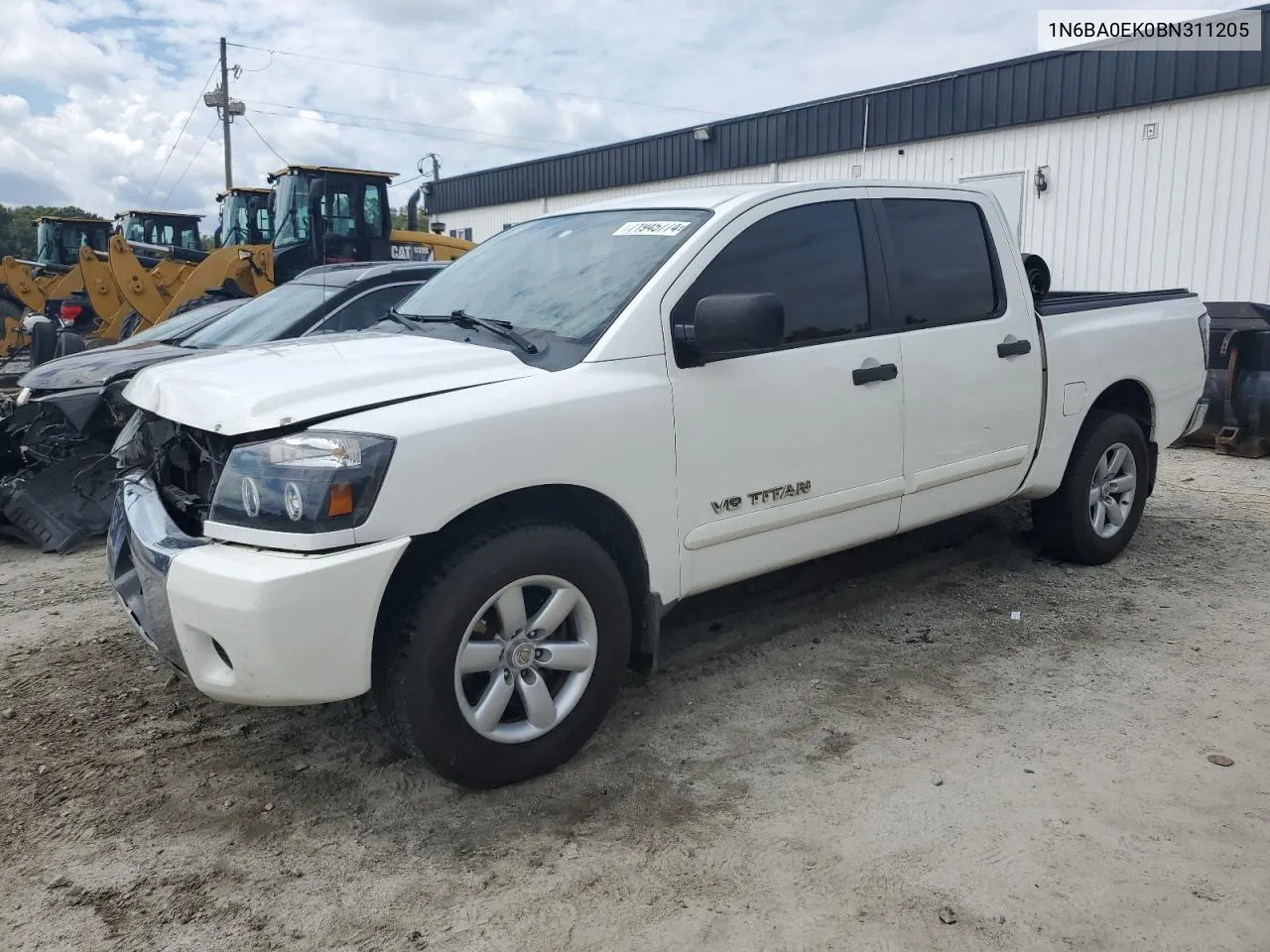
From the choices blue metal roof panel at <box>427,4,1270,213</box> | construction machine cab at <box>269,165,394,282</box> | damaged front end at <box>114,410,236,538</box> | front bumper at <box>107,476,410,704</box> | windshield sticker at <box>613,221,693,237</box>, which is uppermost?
blue metal roof panel at <box>427,4,1270,213</box>

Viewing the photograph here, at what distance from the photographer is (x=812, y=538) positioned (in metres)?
3.83

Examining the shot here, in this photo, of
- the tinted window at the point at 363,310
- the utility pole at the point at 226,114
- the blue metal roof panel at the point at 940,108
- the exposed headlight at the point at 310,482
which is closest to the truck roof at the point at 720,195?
the exposed headlight at the point at 310,482

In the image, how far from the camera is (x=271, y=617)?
260 cm

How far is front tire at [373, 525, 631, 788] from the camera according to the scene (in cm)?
285

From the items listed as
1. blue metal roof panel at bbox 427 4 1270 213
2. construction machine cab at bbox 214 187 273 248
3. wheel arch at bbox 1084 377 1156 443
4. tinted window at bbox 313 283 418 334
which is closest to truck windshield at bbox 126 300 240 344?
tinted window at bbox 313 283 418 334

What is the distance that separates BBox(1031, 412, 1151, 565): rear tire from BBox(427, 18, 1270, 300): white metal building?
9.15 m

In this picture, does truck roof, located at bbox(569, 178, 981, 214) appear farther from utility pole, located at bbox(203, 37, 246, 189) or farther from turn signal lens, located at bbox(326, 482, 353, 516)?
utility pole, located at bbox(203, 37, 246, 189)

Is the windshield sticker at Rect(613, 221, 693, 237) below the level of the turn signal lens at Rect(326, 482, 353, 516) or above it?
above

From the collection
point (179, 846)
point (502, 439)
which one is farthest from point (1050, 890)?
point (179, 846)

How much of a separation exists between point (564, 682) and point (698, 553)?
64 cm

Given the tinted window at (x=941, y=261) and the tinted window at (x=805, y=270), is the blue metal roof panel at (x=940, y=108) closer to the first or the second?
the tinted window at (x=941, y=261)

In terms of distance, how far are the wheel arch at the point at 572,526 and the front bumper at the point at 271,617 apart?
0.18 metres

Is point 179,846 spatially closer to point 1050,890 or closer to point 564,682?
point 564,682

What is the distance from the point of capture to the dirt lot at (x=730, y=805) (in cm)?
252
